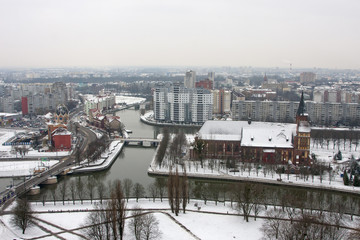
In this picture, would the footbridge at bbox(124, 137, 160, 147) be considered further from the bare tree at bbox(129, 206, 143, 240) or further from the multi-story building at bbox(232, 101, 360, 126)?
the bare tree at bbox(129, 206, 143, 240)

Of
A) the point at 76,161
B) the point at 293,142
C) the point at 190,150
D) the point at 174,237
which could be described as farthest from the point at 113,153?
the point at 174,237

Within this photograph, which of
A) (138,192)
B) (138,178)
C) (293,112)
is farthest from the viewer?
(293,112)

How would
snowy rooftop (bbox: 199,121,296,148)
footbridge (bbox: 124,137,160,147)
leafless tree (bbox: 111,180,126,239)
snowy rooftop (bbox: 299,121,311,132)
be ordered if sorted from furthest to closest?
footbridge (bbox: 124,137,160,147)
snowy rooftop (bbox: 199,121,296,148)
snowy rooftop (bbox: 299,121,311,132)
leafless tree (bbox: 111,180,126,239)

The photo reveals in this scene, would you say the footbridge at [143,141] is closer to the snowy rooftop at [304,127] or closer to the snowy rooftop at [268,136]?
the snowy rooftop at [268,136]

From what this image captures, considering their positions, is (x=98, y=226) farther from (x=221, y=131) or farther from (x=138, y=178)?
(x=221, y=131)

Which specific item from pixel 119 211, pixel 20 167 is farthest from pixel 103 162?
pixel 119 211

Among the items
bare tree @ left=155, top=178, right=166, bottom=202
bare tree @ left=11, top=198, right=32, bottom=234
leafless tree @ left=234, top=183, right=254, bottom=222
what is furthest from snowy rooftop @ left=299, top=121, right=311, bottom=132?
bare tree @ left=11, top=198, right=32, bottom=234

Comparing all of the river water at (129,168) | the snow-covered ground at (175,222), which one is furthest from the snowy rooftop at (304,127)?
the river water at (129,168)
